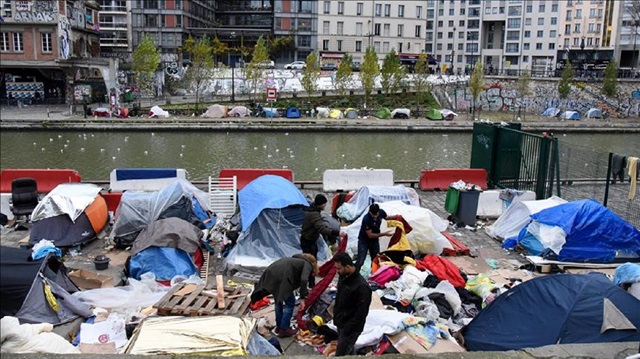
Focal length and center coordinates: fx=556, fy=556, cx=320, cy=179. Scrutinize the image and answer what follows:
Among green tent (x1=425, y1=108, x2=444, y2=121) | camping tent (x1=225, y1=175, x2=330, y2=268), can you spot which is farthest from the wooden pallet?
green tent (x1=425, y1=108, x2=444, y2=121)

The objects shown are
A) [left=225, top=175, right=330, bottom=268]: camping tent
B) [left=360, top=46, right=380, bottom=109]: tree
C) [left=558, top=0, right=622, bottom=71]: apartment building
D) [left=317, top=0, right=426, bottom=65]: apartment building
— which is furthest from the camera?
[left=558, top=0, right=622, bottom=71]: apartment building

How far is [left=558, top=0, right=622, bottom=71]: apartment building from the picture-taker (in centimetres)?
7381

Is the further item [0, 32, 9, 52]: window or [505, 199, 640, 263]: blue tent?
[0, 32, 9, 52]: window

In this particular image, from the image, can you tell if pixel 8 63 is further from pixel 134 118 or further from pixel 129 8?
pixel 129 8

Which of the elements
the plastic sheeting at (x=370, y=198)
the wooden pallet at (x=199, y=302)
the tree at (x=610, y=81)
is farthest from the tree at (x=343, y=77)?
the wooden pallet at (x=199, y=302)

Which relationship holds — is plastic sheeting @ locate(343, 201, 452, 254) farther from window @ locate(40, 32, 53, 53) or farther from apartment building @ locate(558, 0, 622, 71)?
apartment building @ locate(558, 0, 622, 71)

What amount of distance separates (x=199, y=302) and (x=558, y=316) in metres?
4.65

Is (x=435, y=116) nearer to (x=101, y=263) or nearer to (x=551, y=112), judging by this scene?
(x=551, y=112)

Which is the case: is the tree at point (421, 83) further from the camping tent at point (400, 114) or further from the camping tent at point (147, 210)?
the camping tent at point (147, 210)

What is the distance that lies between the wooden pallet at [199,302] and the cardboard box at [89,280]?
128 centimetres

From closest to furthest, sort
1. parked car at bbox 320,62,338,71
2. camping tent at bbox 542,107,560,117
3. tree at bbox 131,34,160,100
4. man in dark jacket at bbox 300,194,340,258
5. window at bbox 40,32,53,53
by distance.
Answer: man in dark jacket at bbox 300,194,340,258 → window at bbox 40,32,53,53 → tree at bbox 131,34,160,100 → camping tent at bbox 542,107,560,117 → parked car at bbox 320,62,338,71

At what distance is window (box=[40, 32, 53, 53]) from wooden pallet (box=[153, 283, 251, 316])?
129 ft

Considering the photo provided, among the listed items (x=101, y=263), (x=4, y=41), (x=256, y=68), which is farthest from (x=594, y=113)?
(x=4, y=41)

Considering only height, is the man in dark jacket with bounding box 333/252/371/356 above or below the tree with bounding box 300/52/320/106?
below
